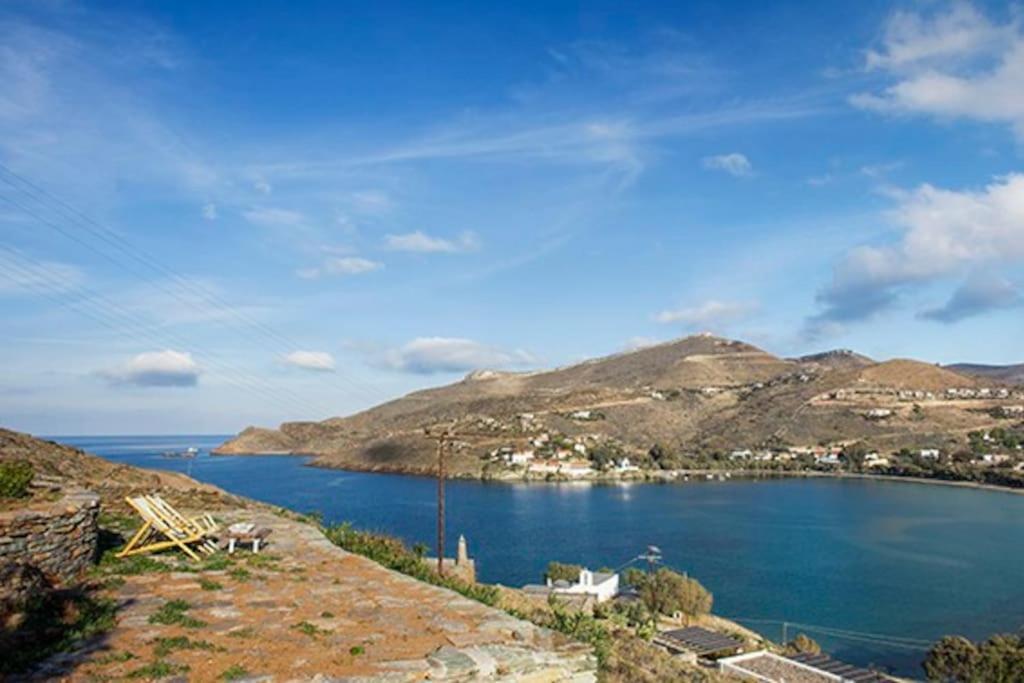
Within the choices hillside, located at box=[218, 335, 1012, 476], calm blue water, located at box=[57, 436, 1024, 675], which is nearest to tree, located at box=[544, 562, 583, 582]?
calm blue water, located at box=[57, 436, 1024, 675]

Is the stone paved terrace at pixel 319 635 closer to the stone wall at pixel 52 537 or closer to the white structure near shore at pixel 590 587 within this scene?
the stone wall at pixel 52 537

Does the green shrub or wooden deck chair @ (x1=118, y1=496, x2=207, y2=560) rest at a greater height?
the green shrub

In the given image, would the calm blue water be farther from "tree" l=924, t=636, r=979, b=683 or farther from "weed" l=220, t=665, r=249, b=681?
"weed" l=220, t=665, r=249, b=681

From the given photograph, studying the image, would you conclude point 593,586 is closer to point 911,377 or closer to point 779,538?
point 779,538

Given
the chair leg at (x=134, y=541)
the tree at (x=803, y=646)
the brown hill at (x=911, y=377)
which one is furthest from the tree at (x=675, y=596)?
the brown hill at (x=911, y=377)

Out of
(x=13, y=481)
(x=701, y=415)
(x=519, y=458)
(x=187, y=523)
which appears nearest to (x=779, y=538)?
(x=519, y=458)

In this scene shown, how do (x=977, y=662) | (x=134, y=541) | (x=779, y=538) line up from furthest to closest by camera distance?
(x=779, y=538) → (x=977, y=662) → (x=134, y=541)
